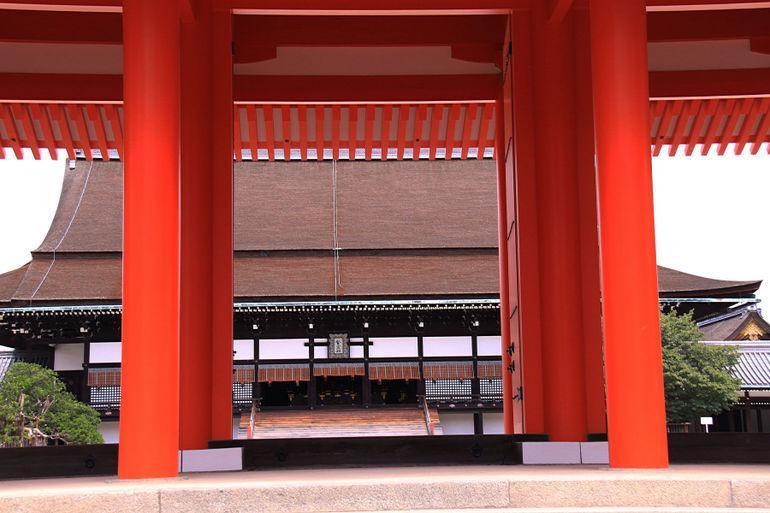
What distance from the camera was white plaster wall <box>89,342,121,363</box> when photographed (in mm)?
15047

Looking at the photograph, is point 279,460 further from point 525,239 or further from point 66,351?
point 66,351

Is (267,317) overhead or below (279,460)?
overhead

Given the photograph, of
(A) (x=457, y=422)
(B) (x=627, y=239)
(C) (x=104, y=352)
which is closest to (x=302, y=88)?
(B) (x=627, y=239)

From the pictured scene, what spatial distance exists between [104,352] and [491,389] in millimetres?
5494

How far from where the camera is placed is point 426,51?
24.0ft

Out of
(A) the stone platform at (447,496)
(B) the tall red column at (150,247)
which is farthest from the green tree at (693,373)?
(A) the stone platform at (447,496)

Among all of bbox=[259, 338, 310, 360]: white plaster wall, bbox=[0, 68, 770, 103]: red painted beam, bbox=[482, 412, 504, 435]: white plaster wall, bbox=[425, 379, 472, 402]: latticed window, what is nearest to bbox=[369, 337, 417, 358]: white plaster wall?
bbox=[425, 379, 472, 402]: latticed window

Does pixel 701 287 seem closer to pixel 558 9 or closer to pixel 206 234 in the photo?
pixel 558 9

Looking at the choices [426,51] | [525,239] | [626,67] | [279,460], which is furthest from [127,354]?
[426,51]

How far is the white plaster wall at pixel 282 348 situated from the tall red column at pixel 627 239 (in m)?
11.2

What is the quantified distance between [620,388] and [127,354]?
6.54 ft

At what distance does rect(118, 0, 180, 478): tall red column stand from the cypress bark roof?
1057 cm

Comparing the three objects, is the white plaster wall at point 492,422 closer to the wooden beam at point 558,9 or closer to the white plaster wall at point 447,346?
the white plaster wall at point 447,346

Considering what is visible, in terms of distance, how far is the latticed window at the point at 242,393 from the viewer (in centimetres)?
1505
